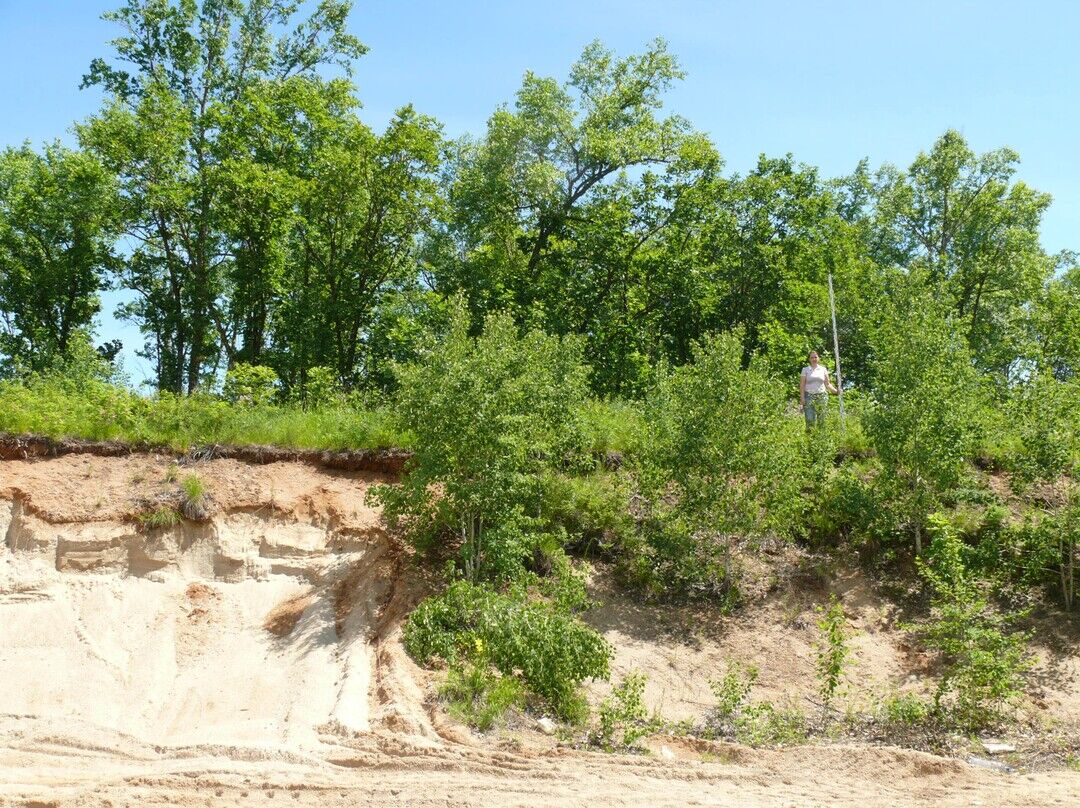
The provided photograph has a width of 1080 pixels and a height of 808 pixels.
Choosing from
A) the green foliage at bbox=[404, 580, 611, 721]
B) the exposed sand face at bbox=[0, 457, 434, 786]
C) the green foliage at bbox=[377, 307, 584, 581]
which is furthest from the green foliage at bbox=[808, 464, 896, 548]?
the exposed sand face at bbox=[0, 457, 434, 786]

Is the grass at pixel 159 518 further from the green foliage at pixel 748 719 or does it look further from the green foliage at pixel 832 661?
the green foliage at pixel 832 661

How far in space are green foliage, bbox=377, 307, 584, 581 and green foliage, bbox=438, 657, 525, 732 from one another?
6.26 feet

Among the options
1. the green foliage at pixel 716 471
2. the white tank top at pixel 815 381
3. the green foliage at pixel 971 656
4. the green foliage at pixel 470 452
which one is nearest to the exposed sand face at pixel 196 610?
the green foliage at pixel 470 452

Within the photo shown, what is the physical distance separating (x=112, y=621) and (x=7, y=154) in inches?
928

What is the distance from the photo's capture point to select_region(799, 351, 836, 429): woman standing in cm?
1697

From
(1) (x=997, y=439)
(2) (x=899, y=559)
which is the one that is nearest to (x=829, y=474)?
(2) (x=899, y=559)

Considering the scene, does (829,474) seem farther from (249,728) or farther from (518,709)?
(249,728)

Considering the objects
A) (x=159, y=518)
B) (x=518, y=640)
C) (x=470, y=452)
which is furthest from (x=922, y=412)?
(x=159, y=518)

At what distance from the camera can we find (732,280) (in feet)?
86.2

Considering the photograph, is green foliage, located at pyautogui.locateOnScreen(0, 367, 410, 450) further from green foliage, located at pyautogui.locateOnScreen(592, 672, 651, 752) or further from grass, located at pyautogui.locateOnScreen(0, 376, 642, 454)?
green foliage, located at pyautogui.locateOnScreen(592, 672, 651, 752)

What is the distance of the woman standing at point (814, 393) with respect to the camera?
55.7 ft

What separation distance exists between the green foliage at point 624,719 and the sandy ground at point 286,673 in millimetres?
331

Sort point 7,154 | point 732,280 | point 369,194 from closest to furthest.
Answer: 1. point 369,194
2. point 732,280
3. point 7,154

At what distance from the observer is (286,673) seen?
42.7 ft
